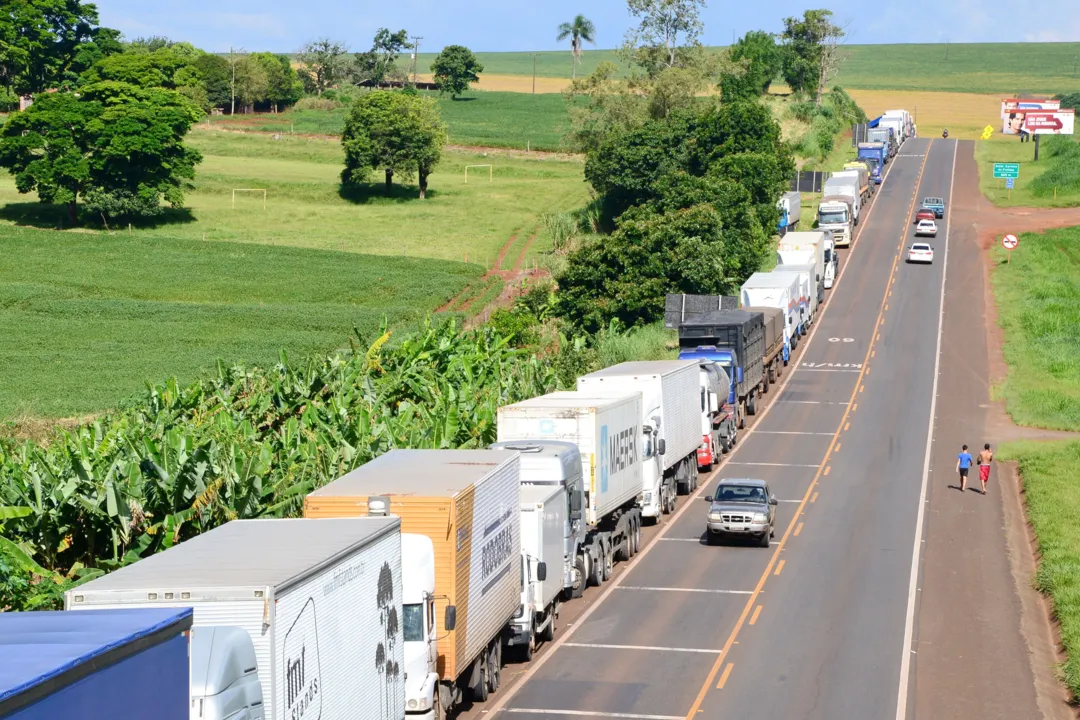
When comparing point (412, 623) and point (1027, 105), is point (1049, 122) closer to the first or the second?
point (1027, 105)

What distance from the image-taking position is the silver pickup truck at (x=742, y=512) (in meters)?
35.3

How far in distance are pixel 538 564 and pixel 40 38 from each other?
427ft

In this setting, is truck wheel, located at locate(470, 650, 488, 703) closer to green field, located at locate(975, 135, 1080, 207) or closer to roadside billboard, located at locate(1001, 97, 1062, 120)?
green field, located at locate(975, 135, 1080, 207)

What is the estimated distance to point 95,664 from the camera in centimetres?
1051

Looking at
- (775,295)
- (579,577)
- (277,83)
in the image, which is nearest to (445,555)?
(579,577)

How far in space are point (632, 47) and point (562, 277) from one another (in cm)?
5800

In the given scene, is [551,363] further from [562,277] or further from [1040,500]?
[1040,500]

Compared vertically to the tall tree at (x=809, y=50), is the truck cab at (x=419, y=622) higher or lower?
lower

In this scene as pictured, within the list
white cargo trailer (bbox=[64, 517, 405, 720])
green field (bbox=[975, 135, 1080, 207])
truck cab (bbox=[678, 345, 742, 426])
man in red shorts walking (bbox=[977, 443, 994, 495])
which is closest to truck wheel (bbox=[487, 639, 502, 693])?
white cargo trailer (bbox=[64, 517, 405, 720])

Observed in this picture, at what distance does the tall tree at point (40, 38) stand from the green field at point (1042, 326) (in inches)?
3854

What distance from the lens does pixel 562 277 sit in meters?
68.2

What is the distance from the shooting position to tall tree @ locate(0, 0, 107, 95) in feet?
452

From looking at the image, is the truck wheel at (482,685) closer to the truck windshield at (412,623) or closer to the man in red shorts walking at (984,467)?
the truck windshield at (412,623)

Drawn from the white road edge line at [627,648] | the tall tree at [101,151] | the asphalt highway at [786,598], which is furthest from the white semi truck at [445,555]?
the tall tree at [101,151]
